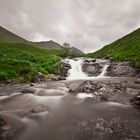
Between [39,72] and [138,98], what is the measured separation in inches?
1013

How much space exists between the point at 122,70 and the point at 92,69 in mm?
9522

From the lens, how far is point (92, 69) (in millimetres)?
45750

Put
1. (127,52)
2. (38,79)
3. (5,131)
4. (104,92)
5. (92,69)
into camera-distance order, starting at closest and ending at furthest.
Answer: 1. (5,131)
2. (104,92)
3. (38,79)
4. (92,69)
5. (127,52)

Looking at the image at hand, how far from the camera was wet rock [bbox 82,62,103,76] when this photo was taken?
43.8m

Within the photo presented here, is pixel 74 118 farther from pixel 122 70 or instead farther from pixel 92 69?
pixel 92 69

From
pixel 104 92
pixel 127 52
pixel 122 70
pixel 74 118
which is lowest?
pixel 74 118

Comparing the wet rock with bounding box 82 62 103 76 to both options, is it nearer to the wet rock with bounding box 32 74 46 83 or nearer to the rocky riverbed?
the wet rock with bounding box 32 74 46 83

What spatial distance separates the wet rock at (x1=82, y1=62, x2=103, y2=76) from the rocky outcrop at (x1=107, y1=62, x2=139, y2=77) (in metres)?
3.34

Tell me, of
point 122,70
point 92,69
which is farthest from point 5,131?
point 92,69

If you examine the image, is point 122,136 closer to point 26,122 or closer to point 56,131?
point 56,131

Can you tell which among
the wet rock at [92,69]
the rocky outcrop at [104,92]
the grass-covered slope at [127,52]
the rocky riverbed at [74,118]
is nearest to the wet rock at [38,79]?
the rocky outcrop at [104,92]

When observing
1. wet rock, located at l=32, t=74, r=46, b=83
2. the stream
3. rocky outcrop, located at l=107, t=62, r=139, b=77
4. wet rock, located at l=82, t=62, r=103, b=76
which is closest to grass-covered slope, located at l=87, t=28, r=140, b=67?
rocky outcrop, located at l=107, t=62, r=139, b=77

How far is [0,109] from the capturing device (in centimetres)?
1259

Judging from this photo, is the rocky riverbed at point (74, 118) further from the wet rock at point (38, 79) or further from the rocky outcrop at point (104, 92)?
the wet rock at point (38, 79)
